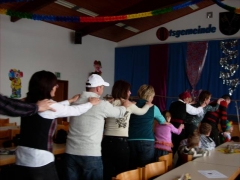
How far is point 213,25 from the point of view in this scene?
10.5 m

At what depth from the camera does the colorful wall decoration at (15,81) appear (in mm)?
8234

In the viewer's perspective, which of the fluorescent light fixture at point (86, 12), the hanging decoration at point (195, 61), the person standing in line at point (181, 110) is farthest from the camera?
the hanging decoration at point (195, 61)

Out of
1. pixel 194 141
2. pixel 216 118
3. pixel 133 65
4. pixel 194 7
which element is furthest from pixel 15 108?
pixel 133 65

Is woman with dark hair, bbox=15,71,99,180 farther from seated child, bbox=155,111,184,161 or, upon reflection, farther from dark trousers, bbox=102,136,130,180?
seated child, bbox=155,111,184,161

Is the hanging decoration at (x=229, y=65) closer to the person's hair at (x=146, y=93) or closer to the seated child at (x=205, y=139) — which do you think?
the seated child at (x=205, y=139)

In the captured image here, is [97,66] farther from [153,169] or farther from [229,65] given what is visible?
[153,169]

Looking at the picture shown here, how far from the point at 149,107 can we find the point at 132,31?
909 cm

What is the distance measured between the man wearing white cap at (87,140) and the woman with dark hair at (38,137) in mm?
447

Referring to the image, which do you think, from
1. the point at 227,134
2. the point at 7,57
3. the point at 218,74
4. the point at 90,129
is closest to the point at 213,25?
the point at 218,74

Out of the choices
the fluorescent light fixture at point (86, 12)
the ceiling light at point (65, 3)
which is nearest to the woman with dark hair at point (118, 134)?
the ceiling light at point (65, 3)

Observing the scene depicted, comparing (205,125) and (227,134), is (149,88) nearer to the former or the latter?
(205,125)

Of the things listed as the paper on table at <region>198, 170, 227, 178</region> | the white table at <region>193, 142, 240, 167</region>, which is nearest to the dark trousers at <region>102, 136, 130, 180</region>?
the paper on table at <region>198, 170, 227, 178</region>

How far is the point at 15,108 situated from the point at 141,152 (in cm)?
183

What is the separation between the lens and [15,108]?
168 cm
